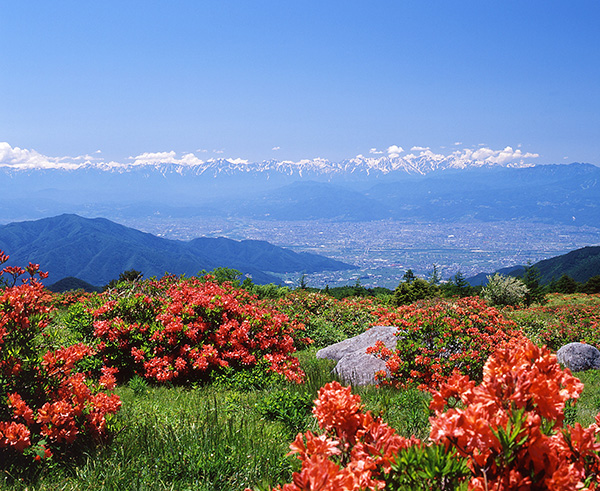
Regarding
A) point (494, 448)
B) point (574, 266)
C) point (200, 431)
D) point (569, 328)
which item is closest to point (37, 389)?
point (200, 431)

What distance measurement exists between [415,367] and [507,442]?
613cm

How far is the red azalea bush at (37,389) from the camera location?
3.47 metres

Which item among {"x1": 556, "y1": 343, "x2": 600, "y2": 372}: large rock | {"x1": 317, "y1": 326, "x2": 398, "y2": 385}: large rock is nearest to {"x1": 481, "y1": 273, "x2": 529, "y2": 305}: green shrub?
{"x1": 556, "y1": 343, "x2": 600, "y2": 372}: large rock

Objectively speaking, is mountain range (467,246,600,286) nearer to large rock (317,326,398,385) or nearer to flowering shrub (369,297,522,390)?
large rock (317,326,398,385)

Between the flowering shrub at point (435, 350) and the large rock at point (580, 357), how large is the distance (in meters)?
5.16

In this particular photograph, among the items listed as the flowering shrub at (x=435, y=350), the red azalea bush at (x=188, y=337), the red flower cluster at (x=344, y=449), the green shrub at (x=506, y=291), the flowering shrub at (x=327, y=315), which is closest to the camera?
the red flower cluster at (x=344, y=449)

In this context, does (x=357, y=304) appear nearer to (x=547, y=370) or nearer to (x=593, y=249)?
(x=547, y=370)

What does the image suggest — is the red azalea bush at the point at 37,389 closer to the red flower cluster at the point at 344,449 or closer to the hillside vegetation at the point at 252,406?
the hillside vegetation at the point at 252,406

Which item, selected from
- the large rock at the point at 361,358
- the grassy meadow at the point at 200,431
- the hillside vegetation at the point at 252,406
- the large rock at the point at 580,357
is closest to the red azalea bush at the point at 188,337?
the hillside vegetation at the point at 252,406

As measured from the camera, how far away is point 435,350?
716 cm

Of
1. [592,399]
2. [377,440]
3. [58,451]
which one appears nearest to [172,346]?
[58,451]

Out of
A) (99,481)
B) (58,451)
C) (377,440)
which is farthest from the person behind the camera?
(58,451)

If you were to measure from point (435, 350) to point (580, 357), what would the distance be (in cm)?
703

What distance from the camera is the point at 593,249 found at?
111m
